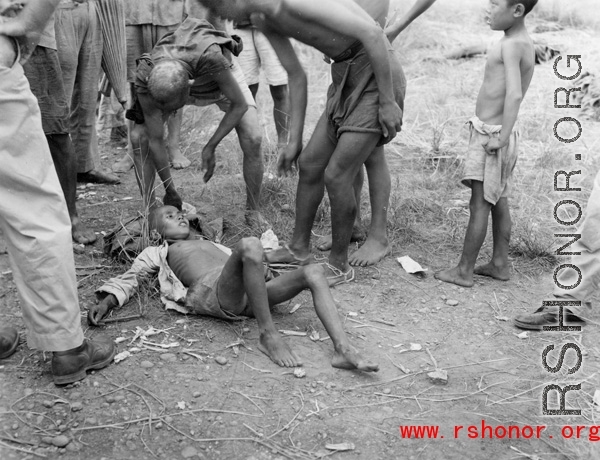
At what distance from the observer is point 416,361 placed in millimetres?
2963

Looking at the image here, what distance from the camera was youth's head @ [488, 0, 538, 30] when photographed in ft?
10.8

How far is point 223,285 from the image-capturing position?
3002 millimetres

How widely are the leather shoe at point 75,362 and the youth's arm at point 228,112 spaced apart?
1.34 meters

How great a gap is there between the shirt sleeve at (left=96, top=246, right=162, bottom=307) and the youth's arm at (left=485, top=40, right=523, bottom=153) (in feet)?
5.82

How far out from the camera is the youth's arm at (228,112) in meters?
3.79

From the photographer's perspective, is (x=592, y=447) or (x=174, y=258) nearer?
(x=592, y=447)

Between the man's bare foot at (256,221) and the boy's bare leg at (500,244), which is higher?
the boy's bare leg at (500,244)

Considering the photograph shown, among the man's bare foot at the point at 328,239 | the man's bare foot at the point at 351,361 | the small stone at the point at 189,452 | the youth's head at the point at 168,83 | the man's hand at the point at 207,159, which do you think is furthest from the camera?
the man's bare foot at the point at 328,239

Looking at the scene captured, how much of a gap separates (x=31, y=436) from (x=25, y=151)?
3.28 feet

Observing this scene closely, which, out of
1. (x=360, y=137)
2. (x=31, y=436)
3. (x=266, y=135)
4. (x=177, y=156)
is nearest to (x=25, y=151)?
(x=31, y=436)

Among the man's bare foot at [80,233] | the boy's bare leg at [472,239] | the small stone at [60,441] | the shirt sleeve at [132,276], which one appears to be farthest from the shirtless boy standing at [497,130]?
the small stone at [60,441]

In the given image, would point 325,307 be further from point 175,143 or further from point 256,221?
point 175,143

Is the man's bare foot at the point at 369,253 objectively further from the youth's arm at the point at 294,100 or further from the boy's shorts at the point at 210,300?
the boy's shorts at the point at 210,300

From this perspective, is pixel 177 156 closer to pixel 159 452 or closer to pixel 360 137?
pixel 360 137
